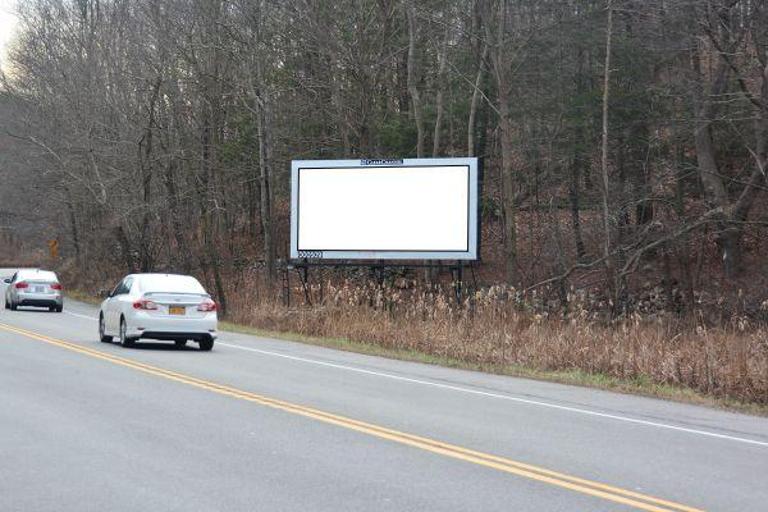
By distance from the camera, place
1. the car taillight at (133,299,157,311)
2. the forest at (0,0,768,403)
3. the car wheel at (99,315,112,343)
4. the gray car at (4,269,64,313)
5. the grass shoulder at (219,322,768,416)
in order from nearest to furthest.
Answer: the grass shoulder at (219,322,768,416), the car taillight at (133,299,157,311), the car wheel at (99,315,112,343), the forest at (0,0,768,403), the gray car at (4,269,64,313)

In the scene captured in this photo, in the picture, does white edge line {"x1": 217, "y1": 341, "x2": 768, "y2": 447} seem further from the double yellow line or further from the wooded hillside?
the wooded hillside

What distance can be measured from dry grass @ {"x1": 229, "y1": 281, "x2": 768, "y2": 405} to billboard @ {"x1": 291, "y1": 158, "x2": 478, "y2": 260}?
6.91 feet

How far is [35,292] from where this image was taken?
38.0m

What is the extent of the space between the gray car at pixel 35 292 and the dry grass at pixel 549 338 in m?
10.4

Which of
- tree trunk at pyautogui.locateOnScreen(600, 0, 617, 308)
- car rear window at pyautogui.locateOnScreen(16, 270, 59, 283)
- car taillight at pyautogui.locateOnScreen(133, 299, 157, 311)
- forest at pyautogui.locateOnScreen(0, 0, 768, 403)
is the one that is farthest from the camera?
car rear window at pyautogui.locateOnScreen(16, 270, 59, 283)

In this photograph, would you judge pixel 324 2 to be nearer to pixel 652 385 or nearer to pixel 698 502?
pixel 652 385

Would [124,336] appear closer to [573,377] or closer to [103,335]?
[103,335]

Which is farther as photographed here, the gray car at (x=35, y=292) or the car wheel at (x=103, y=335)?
the gray car at (x=35, y=292)

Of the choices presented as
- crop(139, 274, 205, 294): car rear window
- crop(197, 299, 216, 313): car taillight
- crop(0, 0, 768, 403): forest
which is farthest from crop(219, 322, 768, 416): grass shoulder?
crop(139, 274, 205, 294): car rear window

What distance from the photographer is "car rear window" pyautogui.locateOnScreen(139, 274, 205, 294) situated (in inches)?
869

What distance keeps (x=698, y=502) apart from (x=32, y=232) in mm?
80889

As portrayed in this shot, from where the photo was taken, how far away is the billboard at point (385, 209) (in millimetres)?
31219

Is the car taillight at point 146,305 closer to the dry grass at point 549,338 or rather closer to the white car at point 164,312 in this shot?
the white car at point 164,312

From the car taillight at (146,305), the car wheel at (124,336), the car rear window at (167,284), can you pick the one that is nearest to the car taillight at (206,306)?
the car rear window at (167,284)
